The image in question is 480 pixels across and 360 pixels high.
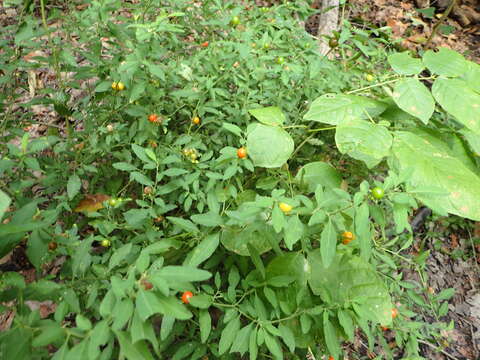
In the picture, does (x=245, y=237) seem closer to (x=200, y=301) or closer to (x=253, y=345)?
(x=200, y=301)

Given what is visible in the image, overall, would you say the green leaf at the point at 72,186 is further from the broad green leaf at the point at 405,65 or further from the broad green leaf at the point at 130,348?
the broad green leaf at the point at 405,65

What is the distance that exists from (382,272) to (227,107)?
131 cm

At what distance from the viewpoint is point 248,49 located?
1.75 meters

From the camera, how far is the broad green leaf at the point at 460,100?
161 centimetres

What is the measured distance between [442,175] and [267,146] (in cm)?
81

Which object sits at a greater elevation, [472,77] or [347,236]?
[472,77]

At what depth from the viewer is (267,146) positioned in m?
1.69

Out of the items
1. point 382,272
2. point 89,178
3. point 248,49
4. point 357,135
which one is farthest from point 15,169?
point 382,272

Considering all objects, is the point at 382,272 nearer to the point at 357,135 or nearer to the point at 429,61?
the point at 357,135

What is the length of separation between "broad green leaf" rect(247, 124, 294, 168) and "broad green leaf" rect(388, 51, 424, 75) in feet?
2.12

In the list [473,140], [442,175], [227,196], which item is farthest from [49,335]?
[473,140]

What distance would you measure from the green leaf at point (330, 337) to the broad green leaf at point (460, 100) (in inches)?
42.4

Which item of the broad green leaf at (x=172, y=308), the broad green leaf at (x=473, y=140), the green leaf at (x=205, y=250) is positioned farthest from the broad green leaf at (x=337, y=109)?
the broad green leaf at (x=172, y=308)

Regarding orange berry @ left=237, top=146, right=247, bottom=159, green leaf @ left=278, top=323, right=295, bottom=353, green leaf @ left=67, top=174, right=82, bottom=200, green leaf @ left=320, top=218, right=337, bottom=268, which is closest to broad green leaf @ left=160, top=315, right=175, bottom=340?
green leaf @ left=278, top=323, right=295, bottom=353
